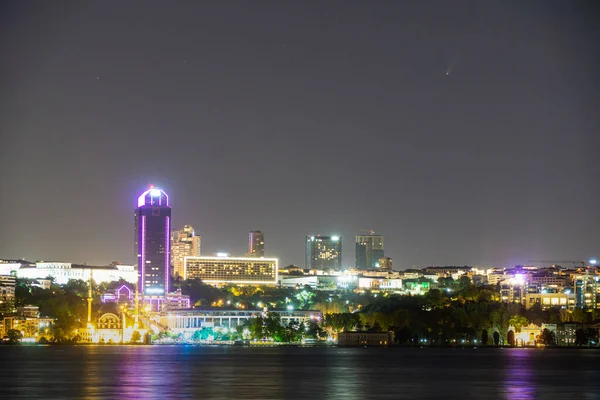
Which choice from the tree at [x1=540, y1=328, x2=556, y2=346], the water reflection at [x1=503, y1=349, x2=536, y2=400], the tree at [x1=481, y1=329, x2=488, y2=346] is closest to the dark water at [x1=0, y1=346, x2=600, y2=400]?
the water reflection at [x1=503, y1=349, x2=536, y2=400]

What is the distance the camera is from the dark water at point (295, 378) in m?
76.9

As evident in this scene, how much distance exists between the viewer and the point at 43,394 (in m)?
75.2

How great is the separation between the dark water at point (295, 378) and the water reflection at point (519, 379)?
2.6 inches

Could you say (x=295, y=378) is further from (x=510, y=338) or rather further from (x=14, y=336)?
(x=14, y=336)

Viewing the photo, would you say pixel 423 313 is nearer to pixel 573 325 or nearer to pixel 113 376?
pixel 573 325

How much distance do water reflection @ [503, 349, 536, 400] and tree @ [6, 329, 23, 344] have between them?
3358 inches

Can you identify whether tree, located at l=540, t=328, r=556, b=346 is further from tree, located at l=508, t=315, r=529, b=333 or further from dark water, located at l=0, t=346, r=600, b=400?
dark water, located at l=0, t=346, r=600, b=400

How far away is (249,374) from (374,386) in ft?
52.6

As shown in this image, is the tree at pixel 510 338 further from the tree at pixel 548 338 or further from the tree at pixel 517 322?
the tree at pixel 548 338

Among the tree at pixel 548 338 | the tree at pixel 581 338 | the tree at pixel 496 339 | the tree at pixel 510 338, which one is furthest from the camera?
the tree at pixel 510 338

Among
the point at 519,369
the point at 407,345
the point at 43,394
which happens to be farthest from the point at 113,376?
the point at 407,345

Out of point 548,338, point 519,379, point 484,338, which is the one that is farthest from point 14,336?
point 519,379

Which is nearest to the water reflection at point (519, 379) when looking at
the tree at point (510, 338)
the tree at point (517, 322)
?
the tree at point (510, 338)

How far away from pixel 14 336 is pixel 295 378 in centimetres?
10241
